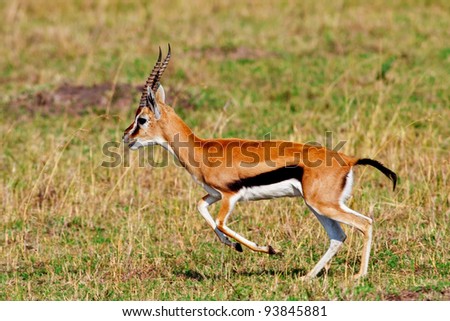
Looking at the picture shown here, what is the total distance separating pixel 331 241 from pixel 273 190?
64cm

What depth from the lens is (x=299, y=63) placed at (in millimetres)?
13883

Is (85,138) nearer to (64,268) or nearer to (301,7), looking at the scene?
(64,268)

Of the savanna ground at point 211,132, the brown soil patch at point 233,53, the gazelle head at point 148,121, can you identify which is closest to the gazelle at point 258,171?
the gazelle head at point 148,121

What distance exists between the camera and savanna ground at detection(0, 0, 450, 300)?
694 cm

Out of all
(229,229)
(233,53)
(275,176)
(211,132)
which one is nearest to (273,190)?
(275,176)

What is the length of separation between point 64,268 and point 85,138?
→ 3.75 m

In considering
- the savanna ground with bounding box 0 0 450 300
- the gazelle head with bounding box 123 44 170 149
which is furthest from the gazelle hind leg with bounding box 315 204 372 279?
the gazelle head with bounding box 123 44 170 149

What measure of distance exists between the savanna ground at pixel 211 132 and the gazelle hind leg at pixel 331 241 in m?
0.16

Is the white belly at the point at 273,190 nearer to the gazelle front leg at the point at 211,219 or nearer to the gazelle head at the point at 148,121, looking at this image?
the gazelle front leg at the point at 211,219

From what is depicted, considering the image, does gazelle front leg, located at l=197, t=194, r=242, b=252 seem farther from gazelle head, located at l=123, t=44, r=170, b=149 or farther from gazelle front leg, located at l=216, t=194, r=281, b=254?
gazelle head, located at l=123, t=44, r=170, b=149

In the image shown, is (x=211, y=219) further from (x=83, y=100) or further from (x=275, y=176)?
(x=83, y=100)

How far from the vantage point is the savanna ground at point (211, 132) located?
6.94 m
